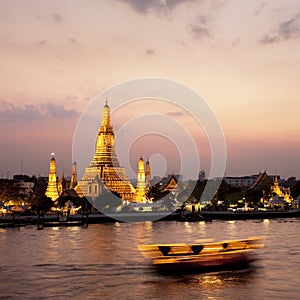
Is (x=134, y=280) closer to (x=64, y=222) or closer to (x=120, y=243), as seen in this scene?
(x=120, y=243)

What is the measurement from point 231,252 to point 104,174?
47083mm

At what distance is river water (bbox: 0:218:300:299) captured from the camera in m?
20.5

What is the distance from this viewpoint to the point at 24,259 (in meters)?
28.4

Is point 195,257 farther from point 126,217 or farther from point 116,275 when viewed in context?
point 126,217

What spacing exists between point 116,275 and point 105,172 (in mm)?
48333

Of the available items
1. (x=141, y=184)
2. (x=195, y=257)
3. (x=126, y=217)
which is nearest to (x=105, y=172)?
(x=141, y=184)

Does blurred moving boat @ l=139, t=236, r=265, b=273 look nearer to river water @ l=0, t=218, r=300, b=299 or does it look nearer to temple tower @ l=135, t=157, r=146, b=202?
river water @ l=0, t=218, r=300, b=299

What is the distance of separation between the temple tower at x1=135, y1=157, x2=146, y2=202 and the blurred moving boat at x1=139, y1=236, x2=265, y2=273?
4800 cm

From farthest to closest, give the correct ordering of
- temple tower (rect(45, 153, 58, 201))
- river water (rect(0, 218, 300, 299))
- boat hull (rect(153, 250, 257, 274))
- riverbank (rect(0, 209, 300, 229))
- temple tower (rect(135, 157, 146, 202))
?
temple tower (rect(135, 157, 146, 202)) < temple tower (rect(45, 153, 58, 201)) < riverbank (rect(0, 209, 300, 229)) < boat hull (rect(153, 250, 257, 274)) < river water (rect(0, 218, 300, 299))

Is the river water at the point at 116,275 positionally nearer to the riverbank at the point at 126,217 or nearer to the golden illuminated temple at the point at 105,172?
the riverbank at the point at 126,217

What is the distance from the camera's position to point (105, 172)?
236 feet

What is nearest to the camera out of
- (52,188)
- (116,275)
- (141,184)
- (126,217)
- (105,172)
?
(116,275)

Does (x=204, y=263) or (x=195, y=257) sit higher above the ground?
(x=195, y=257)

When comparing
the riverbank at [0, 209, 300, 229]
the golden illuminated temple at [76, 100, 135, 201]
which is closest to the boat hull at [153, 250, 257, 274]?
the riverbank at [0, 209, 300, 229]
